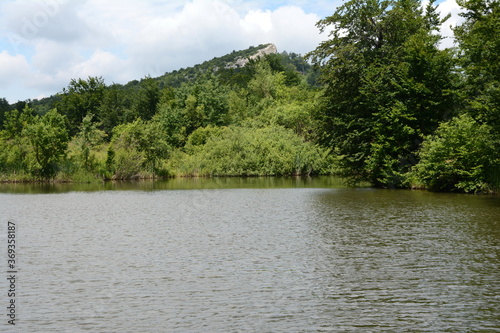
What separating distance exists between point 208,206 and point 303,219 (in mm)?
7847

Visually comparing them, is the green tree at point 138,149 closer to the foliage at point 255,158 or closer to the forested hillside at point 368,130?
the forested hillside at point 368,130

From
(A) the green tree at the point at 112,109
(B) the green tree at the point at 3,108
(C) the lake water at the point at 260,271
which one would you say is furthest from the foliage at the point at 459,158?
(B) the green tree at the point at 3,108

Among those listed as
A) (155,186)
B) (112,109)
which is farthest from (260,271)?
(112,109)

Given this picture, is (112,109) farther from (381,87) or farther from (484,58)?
(484,58)

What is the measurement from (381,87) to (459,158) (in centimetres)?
869

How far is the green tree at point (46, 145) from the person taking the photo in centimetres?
5462

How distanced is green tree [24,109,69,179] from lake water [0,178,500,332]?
106 feet

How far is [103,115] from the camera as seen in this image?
91.8 meters

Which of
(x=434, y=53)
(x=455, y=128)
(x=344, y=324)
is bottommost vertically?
(x=344, y=324)

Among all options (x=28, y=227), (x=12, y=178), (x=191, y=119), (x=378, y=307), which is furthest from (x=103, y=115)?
(x=378, y=307)

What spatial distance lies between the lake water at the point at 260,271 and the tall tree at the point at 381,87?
46.5 feet

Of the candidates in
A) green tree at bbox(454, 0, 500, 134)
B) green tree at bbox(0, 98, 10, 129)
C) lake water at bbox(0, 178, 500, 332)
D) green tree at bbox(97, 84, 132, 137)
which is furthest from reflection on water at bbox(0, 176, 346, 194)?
green tree at bbox(0, 98, 10, 129)

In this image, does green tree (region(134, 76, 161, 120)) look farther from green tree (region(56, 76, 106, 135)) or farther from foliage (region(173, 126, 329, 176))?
foliage (region(173, 126, 329, 176))

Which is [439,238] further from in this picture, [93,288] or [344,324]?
[93,288]
